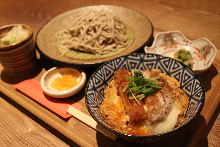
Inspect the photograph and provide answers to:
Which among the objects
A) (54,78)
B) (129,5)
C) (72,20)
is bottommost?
(54,78)

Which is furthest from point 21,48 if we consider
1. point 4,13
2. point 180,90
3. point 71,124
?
point 4,13

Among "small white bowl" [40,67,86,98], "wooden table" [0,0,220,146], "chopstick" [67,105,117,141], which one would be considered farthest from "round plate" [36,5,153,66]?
"chopstick" [67,105,117,141]

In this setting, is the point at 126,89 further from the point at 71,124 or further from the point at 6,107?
the point at 6,107

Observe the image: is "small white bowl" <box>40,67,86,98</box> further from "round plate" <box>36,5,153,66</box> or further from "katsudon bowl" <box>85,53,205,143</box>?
"katsudon bowl" <box>85,53,205,143</box>

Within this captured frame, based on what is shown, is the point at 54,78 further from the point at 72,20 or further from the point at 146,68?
the point at 72,20

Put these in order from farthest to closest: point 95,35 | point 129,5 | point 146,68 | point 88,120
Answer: point 129,5 < point 95,35 < point 146,68 < point 88,120

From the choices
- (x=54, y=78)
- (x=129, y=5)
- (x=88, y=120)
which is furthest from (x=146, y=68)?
(x=129, y=5)
